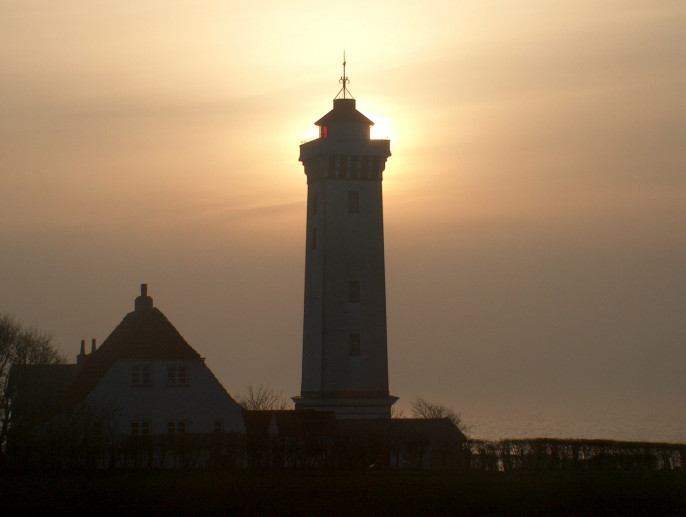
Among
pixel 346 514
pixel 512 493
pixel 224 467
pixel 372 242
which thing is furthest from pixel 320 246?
pixel 346 514

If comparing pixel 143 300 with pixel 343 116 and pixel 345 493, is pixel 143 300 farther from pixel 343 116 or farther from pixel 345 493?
pixel 345 493

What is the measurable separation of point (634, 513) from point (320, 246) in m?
38.1

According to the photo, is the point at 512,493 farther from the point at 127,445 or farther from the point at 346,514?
the point at 127,445

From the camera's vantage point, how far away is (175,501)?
37312 millimetres

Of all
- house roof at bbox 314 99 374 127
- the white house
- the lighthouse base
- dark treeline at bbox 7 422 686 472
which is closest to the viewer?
dark treeline at bbox 7 422 686 472

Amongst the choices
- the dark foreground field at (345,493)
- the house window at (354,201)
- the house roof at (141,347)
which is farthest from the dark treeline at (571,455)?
the house window at (354,201)

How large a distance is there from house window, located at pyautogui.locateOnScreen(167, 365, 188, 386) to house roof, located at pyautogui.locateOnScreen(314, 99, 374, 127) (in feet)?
62.3

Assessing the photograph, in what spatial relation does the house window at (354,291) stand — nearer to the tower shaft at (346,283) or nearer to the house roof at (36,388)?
the tower shaft at (346,283)

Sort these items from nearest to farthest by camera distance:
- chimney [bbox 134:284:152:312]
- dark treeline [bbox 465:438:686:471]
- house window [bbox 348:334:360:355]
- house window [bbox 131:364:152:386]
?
dark treeline [bbox 465:438:686:471], house window [bbox 131:364:152:386], chimney [bbox 134:284:152:312], house window [bbox 348:334:360:355]

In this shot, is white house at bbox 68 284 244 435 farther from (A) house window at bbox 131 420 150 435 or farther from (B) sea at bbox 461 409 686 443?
(B) sea at bbox 461 409 686 443

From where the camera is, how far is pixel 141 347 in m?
61.9

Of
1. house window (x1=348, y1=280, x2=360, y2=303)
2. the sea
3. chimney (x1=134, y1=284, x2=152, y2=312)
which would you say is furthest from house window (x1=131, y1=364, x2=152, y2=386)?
the sea

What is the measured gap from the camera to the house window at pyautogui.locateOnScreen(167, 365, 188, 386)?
204 feet

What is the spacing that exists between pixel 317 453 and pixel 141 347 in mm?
12930
